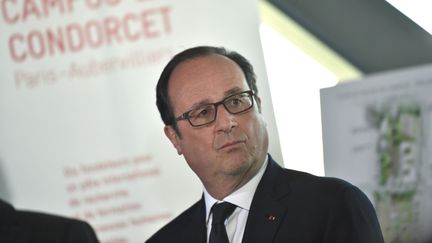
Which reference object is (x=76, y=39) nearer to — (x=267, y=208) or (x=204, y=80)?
(x=204, y=80)

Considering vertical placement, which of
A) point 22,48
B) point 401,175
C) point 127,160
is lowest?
point 401,175

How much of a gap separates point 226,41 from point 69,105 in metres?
0.65

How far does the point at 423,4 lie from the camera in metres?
2.17

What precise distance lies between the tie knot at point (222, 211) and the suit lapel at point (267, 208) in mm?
75

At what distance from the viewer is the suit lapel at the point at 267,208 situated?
1929mm

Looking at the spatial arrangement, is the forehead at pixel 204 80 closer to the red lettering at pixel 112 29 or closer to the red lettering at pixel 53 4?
the red lettering at pixel 112 29

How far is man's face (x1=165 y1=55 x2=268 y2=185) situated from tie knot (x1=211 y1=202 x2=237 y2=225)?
0.29 feet

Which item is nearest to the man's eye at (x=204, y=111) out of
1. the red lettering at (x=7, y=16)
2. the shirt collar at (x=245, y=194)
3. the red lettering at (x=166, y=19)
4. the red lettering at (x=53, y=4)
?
the shirt collar at (x=245, y=194)

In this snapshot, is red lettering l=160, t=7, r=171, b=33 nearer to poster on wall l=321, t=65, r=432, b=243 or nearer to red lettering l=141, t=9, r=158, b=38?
red lettering l=141, t=9, r=158, b=38

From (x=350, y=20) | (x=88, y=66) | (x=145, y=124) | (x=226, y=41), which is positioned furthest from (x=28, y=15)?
(x=350, y=20)

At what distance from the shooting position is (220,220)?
6.53 ft

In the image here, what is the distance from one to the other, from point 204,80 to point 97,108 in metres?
0.61

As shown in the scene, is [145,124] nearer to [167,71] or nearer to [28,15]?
[167,71]

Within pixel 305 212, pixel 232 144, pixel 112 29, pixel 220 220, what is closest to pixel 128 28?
pixel 112 29
